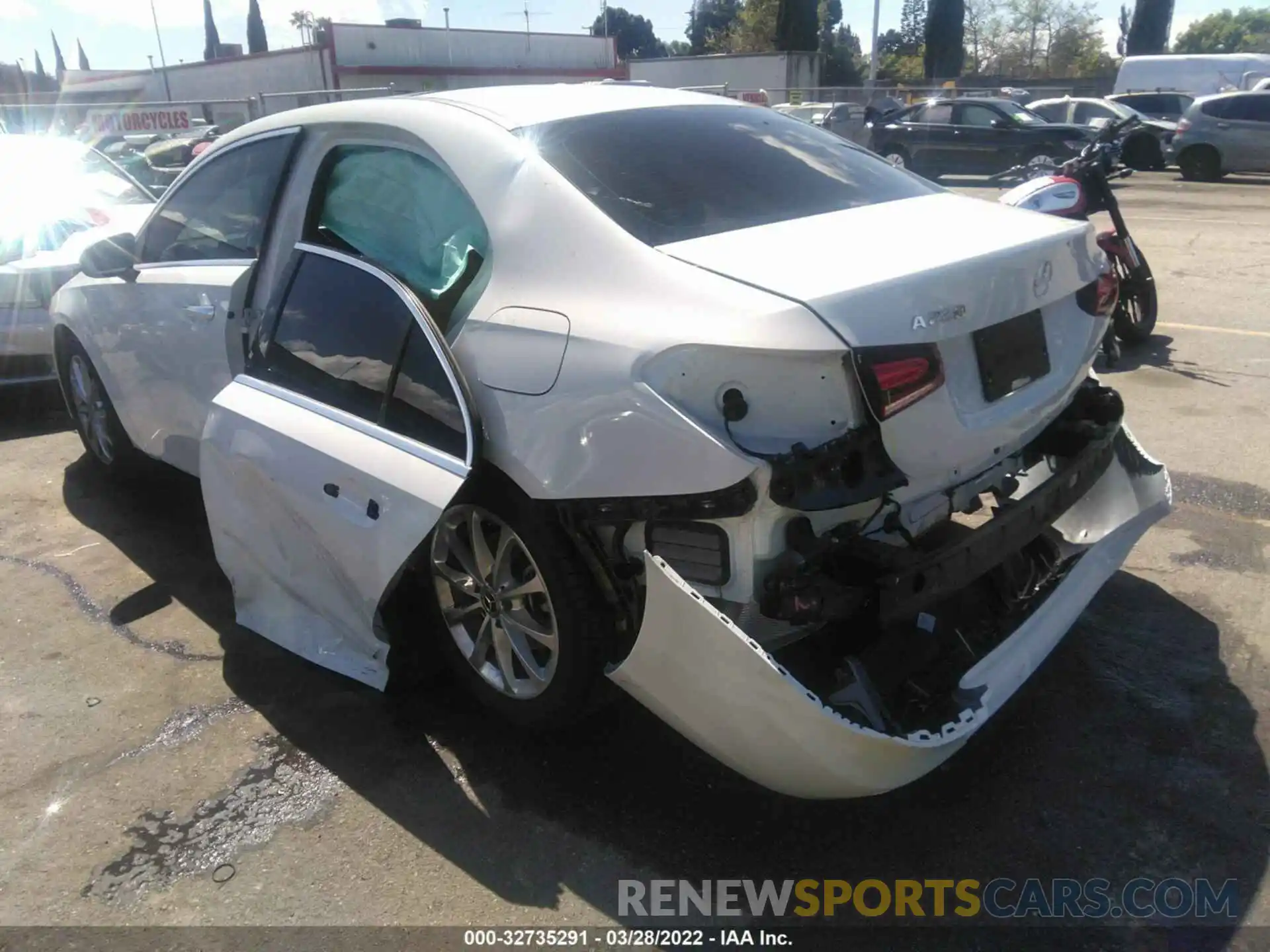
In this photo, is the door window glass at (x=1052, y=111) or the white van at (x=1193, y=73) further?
the white van at (x=1193, y=73)

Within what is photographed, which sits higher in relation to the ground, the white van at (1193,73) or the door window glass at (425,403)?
the door window glass at (425,403)

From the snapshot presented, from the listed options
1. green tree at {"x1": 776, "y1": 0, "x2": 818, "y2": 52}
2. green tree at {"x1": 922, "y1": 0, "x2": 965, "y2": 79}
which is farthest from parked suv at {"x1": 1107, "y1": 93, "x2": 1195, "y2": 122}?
green tree at {"x1": 922, "y1": 0, "x2": 965, "y2": 79}

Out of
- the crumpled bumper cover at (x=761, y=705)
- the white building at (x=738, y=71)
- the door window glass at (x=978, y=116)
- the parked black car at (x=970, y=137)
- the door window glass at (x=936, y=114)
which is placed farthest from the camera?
the white building at (x=738, y=71)

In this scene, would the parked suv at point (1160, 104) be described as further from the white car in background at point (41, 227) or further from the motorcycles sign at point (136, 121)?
the white car in background at point (41, 227)

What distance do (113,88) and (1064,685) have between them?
2355 inches

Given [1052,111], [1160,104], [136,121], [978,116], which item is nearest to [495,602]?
[978,116]

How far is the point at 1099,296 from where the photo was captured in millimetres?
3068

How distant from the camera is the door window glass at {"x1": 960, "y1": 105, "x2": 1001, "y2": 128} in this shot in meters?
20.5

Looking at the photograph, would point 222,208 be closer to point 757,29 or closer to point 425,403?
point 425,403

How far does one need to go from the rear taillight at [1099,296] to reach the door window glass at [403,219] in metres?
1.72

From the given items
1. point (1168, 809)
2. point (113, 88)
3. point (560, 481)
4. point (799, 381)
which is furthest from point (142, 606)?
point (113, 88)

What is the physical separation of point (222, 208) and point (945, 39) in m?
55.3

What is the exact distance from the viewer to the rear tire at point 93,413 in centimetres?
496

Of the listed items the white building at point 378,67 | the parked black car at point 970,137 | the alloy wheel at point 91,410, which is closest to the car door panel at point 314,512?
the alloy wheel at point 91,410
